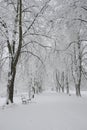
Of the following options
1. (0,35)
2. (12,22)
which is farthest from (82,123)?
(12,22)

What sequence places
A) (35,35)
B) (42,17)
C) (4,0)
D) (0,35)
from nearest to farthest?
1. (0,35)
2. (4,0)
3. (42,17)
4. (35,35)

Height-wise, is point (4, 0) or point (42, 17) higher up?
point (4, 0)

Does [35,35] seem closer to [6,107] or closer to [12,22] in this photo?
[12,22]

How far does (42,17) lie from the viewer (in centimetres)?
1263

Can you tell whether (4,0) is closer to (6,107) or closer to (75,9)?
(75,9)

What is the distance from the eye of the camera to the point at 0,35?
10688mm

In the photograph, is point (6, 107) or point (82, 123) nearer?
point (82, 123)

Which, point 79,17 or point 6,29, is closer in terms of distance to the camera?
point 79,17

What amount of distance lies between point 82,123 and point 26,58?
9158 mm

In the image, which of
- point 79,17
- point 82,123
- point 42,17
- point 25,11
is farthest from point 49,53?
point 82,123

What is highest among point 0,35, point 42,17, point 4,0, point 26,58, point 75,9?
point 4,0

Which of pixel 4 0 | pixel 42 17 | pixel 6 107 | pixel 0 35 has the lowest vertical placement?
pixel 6 107

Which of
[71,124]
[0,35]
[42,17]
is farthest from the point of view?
[42,17]

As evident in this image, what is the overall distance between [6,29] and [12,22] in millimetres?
1149
